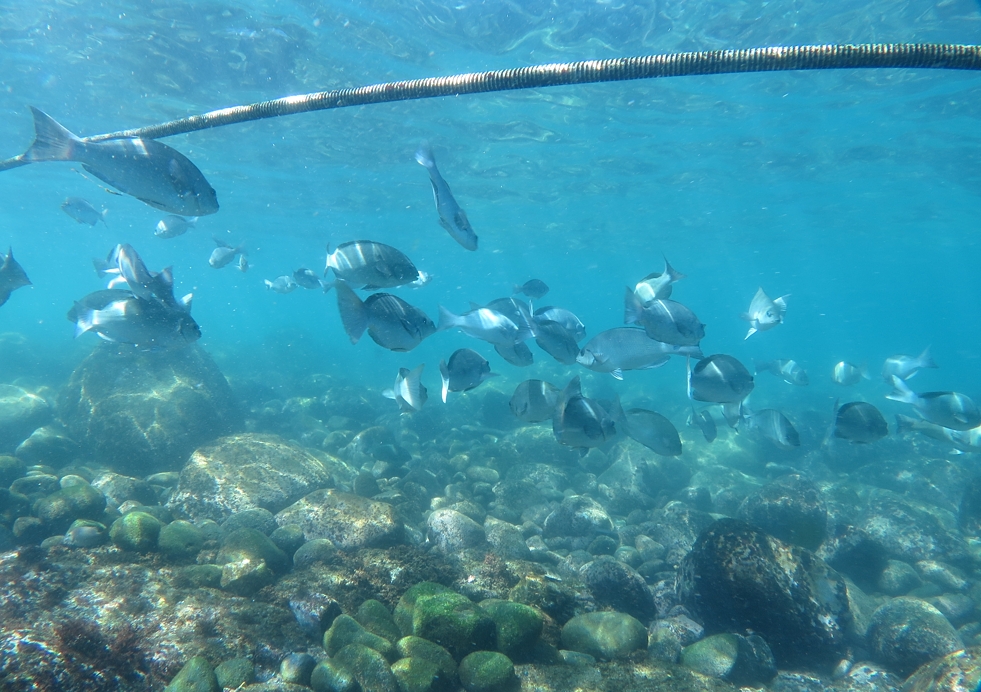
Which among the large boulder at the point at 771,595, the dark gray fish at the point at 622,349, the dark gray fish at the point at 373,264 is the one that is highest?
the dark gray fish at the point at 373,264

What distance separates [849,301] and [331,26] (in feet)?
375

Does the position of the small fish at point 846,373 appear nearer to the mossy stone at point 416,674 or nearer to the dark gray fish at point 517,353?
the dark gray fish at point 517,353

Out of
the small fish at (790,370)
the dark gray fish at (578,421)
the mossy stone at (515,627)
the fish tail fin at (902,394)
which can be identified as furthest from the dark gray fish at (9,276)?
the small fish at (790,370)

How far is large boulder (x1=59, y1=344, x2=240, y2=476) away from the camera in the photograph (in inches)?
372

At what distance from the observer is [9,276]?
6.08 m

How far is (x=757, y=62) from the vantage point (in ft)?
6.74

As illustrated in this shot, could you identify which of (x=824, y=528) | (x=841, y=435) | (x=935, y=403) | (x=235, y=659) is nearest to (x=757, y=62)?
(x=235, y=659)

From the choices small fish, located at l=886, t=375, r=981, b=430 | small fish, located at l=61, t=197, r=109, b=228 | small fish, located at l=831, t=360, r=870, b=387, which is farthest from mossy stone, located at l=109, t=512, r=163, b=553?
small fish, located at l=831, t=360, r=870, b=387

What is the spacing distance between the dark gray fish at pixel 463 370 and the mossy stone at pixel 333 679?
2.69 metres

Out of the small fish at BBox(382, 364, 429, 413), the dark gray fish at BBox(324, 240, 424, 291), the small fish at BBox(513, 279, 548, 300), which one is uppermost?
the dark gray fish at BBox(324, 240, 424, 291)

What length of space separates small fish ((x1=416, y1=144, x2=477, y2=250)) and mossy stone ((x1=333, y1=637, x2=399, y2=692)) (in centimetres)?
314

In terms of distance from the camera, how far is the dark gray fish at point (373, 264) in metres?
4.38

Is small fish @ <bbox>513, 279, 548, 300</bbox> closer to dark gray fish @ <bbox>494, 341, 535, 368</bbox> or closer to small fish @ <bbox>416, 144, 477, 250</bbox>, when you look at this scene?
dark gray fish @ <bbox>494, 341, 535, 368</bbox>

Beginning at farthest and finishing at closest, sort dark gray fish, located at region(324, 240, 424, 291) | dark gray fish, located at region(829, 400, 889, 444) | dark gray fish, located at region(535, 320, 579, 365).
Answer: dark gray fish, located at region(829, 400, 889, 444) < dark gray fish, located at region(535, 320, 579, 365) < dark gray fish, located at region(324, 240, 424, 291)
